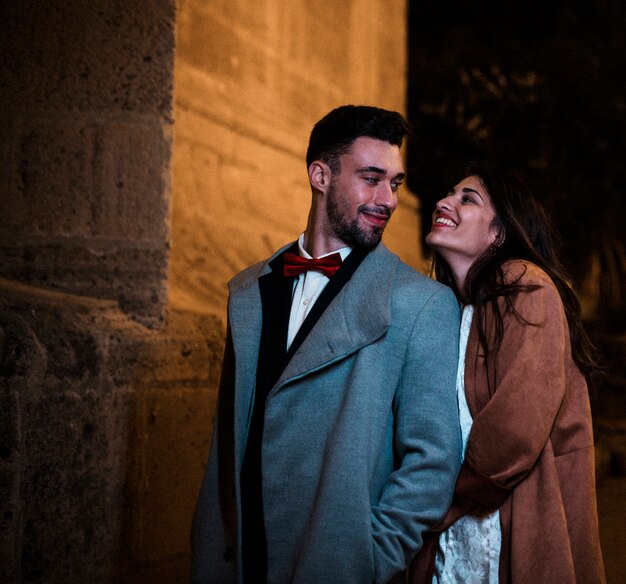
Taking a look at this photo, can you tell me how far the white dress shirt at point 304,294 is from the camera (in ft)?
8.24

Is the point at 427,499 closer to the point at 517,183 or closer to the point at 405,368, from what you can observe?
the point at 405,368

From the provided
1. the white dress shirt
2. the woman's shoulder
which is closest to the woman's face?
the woman's shoulder

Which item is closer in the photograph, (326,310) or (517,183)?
(326,310)

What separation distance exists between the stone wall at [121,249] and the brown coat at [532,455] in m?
1.15

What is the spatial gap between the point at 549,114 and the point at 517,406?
6.93 metres

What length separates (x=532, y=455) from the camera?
7.18ft

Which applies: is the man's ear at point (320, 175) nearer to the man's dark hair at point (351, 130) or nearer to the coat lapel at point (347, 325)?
the man's dark hair at point (351, 130)

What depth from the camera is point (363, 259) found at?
8.29ft

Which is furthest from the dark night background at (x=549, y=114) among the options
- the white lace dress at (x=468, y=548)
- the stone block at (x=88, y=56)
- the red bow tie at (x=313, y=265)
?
the white lace dress at (x=468, y=548)

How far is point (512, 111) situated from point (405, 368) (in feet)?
22.6

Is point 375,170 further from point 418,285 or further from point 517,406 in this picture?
point 517,406

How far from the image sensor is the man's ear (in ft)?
8.91

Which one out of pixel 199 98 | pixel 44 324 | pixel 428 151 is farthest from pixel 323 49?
pixel 428 151

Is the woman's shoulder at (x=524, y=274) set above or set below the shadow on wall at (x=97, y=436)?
above
